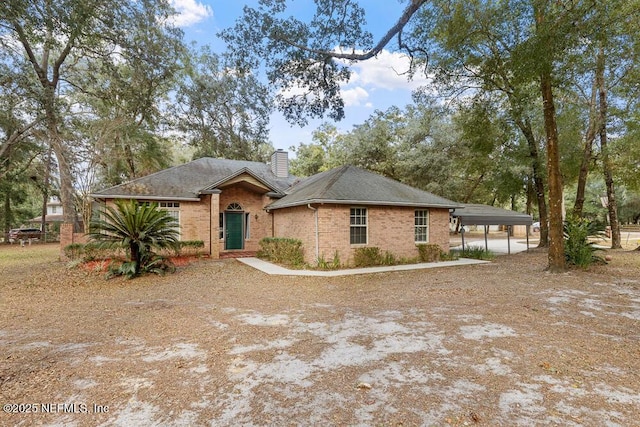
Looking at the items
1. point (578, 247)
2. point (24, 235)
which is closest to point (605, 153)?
point (578, 247)

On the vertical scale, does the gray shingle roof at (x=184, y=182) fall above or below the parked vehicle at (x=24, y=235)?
above

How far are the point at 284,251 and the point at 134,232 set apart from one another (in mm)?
5413

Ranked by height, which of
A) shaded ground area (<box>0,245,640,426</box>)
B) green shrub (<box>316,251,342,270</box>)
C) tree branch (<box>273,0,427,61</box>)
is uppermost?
tree branch (<box>273,0,427,61</box>)

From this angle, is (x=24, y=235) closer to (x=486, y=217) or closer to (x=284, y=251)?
(x=284, y=251)

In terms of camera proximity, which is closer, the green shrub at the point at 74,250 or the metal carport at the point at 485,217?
the green shrub at the point at 74,250

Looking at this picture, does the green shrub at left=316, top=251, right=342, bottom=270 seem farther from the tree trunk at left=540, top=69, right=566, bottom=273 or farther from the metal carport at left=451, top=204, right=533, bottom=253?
the metal carport at left=451, top=204, right=533, bottom=253

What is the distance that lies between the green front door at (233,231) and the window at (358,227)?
663cm

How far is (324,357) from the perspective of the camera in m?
3.87

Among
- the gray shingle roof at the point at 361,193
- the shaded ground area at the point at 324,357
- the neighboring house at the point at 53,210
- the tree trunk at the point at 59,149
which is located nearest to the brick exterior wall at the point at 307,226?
the gray shingle roof at the point at 361,193

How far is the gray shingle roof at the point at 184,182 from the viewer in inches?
531

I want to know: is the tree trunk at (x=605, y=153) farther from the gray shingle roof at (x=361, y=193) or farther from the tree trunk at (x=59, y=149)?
the tree trunk at (x=59, y=149)

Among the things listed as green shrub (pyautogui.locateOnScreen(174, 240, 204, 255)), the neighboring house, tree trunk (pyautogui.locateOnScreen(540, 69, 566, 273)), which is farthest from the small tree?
the neighboring house

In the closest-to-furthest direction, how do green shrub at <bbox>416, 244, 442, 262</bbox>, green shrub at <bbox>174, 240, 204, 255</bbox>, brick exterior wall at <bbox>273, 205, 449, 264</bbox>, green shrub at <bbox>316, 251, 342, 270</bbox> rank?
green shrub at <bbox>316, 251, 342, 270</bbox>
brick exterior wall at <bbox>273, 205, 449, 264</bbox>
green shrub at <bbox>416, 244, 442, 262</bbox>
green shrub at <bbox>174, 240, 204, 255</bbox>

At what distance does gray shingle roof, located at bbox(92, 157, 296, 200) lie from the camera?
13500 mm
